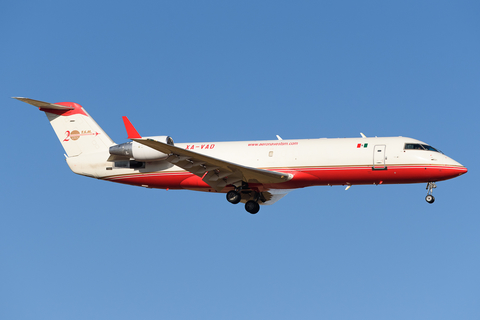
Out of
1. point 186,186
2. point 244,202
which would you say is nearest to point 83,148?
point 186,186

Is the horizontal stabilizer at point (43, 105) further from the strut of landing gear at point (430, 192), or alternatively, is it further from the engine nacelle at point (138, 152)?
the strut of landing gear at point (430, 192)

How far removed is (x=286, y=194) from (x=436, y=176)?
7.79 m

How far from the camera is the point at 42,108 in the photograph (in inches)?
1164

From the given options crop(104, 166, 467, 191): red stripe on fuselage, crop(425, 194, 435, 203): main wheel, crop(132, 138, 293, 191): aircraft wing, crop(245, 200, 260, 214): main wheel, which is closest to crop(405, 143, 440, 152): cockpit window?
crop(104, 166, 467, 191): red stripe on fuselage

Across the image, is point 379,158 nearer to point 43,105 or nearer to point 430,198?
point 430,198

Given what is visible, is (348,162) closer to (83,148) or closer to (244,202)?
(244,202)

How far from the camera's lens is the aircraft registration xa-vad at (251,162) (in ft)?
84.3

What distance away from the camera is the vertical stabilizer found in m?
29.2

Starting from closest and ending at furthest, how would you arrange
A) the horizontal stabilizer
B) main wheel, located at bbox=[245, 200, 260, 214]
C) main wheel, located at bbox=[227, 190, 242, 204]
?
main wheel, located at bbox=[227, 190, 242, 204]
the horizontal stabilizer
main wheel, located at bbox=[245, 200, 260, 214]

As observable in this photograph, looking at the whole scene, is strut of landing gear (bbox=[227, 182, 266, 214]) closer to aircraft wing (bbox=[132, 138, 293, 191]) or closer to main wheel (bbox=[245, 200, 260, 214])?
main wheel (bbox=[245, 200, 260, 214])

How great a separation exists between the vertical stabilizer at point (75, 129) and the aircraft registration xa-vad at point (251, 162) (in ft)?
0.17

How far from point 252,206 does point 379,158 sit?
6935mm

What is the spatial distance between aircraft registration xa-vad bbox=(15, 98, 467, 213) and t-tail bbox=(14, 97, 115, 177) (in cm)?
5

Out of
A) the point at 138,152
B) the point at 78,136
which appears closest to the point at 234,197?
the point at 138,152
